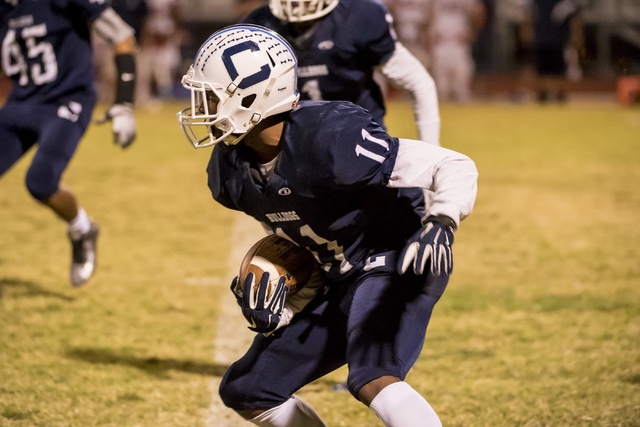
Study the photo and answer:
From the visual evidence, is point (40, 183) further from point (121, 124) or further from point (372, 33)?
point (372, 33)

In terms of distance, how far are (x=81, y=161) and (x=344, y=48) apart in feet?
22.0

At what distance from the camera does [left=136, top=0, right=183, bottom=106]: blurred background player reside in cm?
1552

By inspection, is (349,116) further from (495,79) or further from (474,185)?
(495,79)

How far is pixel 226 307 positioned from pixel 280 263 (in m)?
2.06

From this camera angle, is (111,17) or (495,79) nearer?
(111,17)

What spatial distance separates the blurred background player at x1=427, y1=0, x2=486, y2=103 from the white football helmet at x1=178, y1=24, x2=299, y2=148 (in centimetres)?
1407

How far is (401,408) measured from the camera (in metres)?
2.29

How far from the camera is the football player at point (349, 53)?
3818mm

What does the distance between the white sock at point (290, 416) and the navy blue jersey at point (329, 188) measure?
1.42 feet

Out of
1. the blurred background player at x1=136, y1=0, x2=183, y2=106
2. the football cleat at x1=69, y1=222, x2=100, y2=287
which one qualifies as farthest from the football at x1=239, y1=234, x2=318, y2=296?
the blurred background player at x1=136, y1=0, x2=183, y2=106

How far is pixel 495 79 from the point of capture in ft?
58.7

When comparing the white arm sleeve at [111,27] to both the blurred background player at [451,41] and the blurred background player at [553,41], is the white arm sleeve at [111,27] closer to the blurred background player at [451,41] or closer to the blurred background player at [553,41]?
the blurred background player at [451,41]

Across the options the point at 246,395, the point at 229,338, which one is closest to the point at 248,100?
the point at 246,395

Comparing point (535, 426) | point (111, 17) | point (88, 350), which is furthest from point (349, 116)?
point (111, 17)
